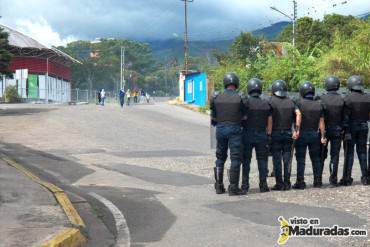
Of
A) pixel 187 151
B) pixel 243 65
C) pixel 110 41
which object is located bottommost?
pixel 187 151

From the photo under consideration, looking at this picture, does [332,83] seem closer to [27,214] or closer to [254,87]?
[254,87]

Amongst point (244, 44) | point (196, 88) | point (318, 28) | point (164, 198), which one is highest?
point (318, 28)

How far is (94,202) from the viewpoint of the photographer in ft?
30.1

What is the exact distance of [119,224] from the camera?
759 cm

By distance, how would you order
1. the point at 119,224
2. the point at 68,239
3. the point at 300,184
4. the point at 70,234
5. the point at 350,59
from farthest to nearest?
the point at 350,59 < the point at 300,184 < the point at 119,224 < the point at 70,234 < the point at 68,239

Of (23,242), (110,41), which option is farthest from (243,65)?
(110,41)

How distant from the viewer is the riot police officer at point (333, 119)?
10.2 metres

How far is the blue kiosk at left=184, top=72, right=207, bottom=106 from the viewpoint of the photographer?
4712 cm

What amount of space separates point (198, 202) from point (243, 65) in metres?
34.3

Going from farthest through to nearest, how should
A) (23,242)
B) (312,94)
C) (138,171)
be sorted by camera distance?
(138,171)
(312,94)
(23,242)

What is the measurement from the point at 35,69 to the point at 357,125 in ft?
178

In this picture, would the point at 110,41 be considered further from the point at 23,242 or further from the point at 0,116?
the point at 23,242

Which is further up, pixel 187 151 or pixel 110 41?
pixel 110 41

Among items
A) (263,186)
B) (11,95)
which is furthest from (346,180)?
(11,95)
